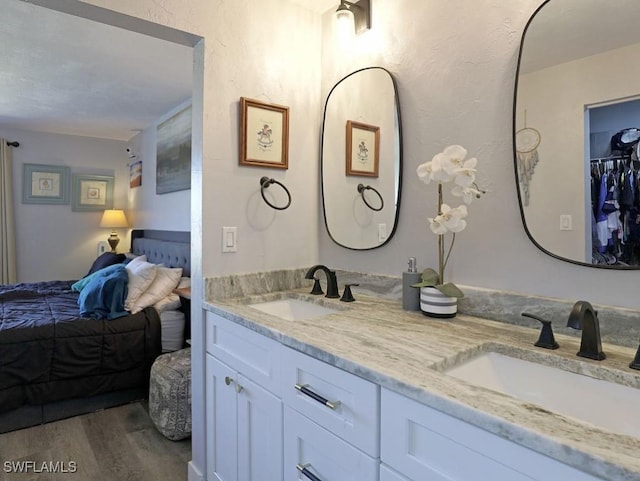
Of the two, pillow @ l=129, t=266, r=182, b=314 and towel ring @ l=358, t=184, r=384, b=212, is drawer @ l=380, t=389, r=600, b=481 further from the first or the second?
pillow @ l=129, t=266, r=182, b=314

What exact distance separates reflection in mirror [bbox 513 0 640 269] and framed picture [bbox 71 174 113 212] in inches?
219

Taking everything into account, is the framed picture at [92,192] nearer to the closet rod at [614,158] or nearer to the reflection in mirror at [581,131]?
the reflection in mirror at [581,131]

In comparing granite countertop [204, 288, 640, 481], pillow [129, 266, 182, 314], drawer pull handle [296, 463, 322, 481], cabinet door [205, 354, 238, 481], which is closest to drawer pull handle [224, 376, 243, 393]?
cabinet door [205, 354, 238, 481]

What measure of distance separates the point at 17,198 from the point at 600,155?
5.96 metres

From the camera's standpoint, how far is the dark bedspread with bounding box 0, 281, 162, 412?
2.35 metres

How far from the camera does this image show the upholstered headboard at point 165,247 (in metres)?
3.51

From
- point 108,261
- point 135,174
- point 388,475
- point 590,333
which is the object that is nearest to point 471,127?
point 590,333

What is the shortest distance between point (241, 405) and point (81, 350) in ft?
5.43

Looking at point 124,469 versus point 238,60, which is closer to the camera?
point 238,60

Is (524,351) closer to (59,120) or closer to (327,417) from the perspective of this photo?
(327,417)

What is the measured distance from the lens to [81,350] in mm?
2514

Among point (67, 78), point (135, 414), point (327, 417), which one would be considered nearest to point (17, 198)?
point (67, 78)

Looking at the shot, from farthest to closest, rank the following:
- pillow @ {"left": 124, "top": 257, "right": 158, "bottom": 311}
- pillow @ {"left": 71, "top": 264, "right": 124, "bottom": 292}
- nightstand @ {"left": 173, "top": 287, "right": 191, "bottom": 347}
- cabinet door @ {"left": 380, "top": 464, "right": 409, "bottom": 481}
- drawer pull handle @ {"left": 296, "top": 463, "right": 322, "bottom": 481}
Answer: pillow @ {"left": 71, "top": 264, "right": 124, "bottom": 292} → nightstand @ {"left": 173, "top": 287, "right": 191, "bottom": 347} → pillow @ {"left": 124, "top": 257, "right": 158, "bottom": 311} → drawer pull handle @ {"left": 296, "top": 463, "right": 322, "bottom": 481} → cabinet door @ {"left": 380, "top": 464, "right": 409, "bottom": 481}

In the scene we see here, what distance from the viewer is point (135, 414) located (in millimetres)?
2555
